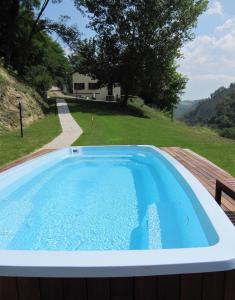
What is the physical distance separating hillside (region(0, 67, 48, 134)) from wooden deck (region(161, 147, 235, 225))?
7.74 meters

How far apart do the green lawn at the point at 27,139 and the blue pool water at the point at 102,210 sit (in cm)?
163

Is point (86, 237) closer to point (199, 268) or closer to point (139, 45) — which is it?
point (199, 268)

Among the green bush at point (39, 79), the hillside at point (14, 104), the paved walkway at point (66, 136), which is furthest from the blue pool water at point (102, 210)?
the green bush at point (39, 79)

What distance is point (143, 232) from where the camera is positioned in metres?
4.58

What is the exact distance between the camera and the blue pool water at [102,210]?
4258 mm

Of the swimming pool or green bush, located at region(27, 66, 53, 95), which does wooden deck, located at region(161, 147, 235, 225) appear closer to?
the swimming pool

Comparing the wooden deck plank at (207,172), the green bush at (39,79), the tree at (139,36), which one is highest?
the tree at (139,36)

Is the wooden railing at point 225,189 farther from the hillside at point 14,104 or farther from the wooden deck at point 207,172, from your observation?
the hillside at point 14,104

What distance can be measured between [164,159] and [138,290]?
5255 millimetres

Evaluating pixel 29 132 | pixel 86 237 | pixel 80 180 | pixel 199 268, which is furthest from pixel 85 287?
pixel 29 132

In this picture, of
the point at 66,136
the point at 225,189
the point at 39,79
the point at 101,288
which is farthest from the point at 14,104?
the point at 101,288

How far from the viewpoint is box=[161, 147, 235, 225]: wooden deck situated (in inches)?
178

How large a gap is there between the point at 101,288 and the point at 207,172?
4.66 metres

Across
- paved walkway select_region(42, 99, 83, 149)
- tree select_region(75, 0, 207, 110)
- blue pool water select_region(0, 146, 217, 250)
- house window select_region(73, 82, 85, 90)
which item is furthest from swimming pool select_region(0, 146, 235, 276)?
house window select_region(73, 82, 85, 90)
